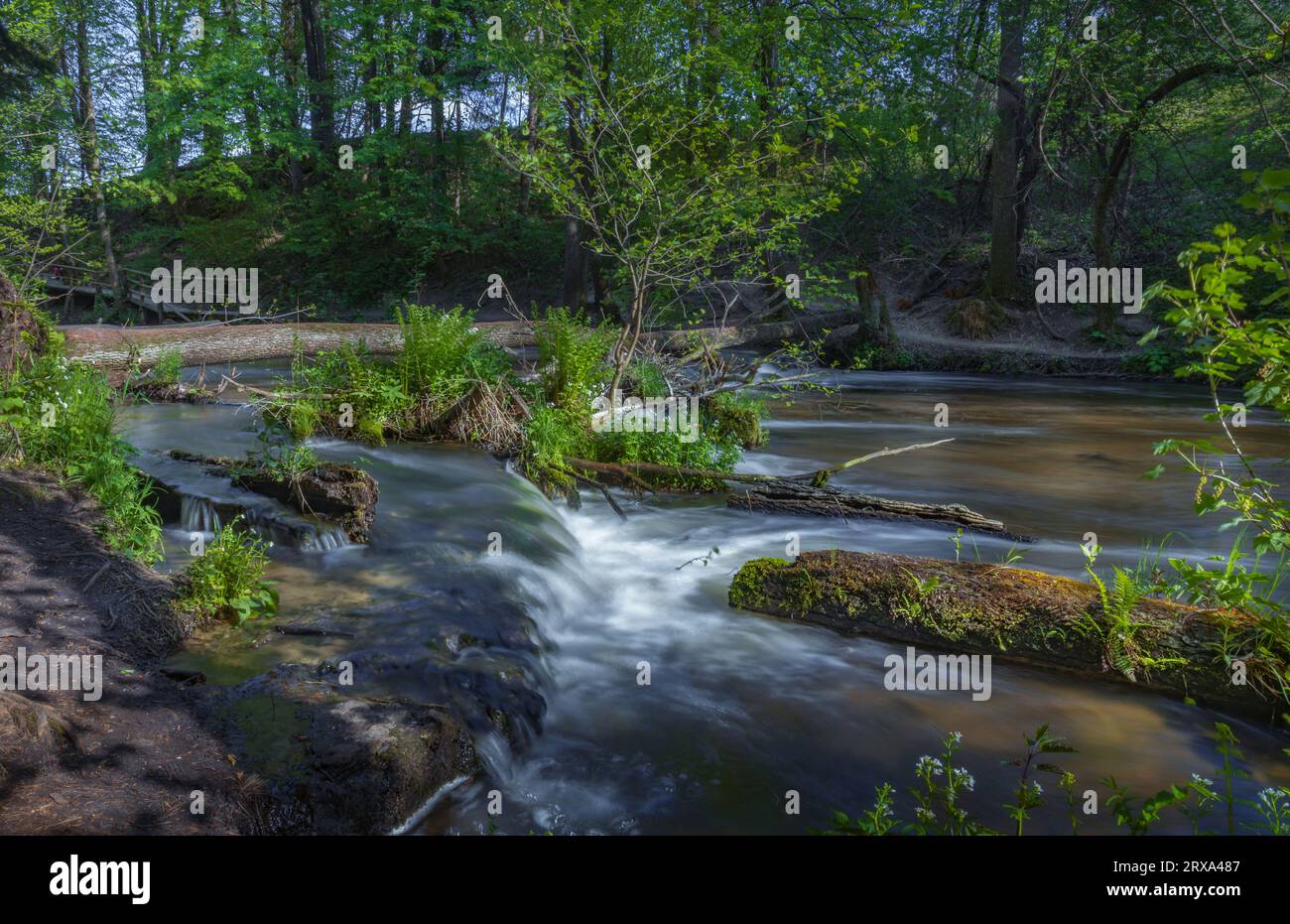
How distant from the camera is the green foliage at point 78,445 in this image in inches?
224

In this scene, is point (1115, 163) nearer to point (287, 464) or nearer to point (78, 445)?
point (287, 464)

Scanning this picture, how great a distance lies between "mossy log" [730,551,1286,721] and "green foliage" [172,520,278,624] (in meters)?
3.39

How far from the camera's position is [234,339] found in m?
12.5

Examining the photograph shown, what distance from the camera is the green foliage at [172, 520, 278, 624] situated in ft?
16.3

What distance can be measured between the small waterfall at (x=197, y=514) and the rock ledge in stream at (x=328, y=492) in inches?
16.2

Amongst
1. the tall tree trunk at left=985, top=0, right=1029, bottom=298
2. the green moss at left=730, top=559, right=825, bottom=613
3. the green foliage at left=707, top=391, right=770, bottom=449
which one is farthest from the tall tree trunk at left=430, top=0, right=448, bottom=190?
the green moss at left=730, top=559, right=825, bottom=613

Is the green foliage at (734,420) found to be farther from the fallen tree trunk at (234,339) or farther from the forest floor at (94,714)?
the forest floor at (94,714)

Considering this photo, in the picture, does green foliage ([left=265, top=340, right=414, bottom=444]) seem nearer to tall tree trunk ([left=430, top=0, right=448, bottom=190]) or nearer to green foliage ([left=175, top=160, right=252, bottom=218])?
green foliage ([left=175, top=160, right=252, bottom=218])

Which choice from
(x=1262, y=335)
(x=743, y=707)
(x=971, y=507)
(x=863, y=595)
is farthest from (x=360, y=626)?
(x=971, y=507)

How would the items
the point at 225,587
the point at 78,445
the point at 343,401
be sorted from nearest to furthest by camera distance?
1. the point at 225,587
2. the point at 78,445
3. the point at 343,401

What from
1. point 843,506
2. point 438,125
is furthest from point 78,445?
point 438,125

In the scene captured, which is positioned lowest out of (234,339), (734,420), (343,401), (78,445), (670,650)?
(670,650)

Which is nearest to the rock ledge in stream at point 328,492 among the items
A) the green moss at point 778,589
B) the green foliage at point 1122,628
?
the green moss at point 778,589

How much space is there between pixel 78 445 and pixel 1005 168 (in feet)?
71.7
